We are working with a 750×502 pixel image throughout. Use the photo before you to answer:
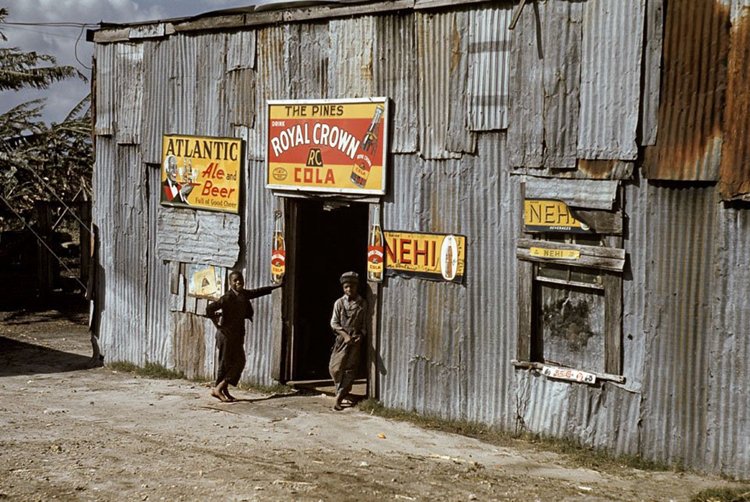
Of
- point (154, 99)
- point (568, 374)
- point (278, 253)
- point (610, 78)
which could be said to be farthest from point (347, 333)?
point (154, 99)

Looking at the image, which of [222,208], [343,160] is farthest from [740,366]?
[222,208]

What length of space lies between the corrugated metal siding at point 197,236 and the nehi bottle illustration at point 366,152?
2314 millimetres

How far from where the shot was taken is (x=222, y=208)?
552 inches

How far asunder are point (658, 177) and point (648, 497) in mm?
3043

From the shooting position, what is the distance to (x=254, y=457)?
9.83m

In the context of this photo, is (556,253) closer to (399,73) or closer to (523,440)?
(523,440)

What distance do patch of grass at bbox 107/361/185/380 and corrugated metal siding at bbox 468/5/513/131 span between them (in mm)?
6327

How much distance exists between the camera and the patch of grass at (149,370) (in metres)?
14.8

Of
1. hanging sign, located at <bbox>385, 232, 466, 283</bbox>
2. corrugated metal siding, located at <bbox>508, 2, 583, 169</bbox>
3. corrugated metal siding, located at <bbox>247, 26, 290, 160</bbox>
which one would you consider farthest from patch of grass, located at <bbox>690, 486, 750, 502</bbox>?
corrugated metal siding, located at <bbox>247, 26, 290, 160</bbox>

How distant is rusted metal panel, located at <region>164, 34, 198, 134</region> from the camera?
14.3 metres

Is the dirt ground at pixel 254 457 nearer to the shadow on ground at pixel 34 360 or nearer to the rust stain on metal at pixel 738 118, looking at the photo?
the shadow on ground at pixel 34 360

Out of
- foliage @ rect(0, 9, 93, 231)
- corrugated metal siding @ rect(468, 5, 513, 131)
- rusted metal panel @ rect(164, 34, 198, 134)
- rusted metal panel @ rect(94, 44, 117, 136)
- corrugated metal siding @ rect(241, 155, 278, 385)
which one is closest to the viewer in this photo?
corrugated metal siding @ rect(468, 5, 513, 131)

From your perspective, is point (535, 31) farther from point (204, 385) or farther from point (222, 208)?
point (204, 385)

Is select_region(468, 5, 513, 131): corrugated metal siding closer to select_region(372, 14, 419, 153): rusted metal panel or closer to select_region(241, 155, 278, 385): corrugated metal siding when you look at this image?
select_region(372, 14, 419, 153): rusted metal panel
